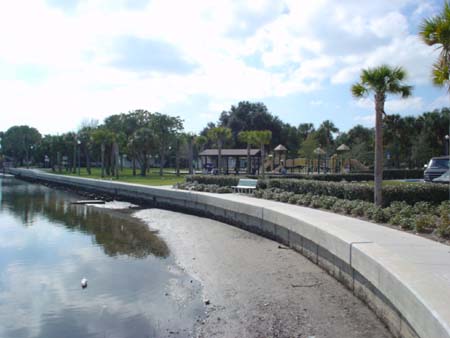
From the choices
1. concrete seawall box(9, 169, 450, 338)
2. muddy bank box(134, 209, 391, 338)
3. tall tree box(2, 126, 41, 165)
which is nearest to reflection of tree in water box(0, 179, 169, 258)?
muddy bank box(134, 209, 391, 338)

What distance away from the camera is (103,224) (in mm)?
20078

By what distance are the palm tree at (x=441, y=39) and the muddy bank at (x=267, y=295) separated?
533 centimetres

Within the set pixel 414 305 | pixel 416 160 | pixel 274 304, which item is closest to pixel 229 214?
pixel 274 304

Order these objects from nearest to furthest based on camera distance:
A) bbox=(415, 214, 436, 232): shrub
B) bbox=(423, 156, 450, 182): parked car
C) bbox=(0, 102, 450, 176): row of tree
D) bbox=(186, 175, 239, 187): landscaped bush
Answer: bbox=(415, 214, 436, 232): shrub → bbox=(423, 156, 450, 182): parked car → bbox=(186, 175, 239, 187): landscaped bush → bbox=(0, 102, 450, 176): row of tree

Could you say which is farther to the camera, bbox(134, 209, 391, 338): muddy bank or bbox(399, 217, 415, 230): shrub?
bbox(399, 217, 415, 230): shrub

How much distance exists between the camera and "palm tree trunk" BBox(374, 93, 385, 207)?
47.2 feet

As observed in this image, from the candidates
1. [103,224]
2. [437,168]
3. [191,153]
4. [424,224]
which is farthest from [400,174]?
[424,224]

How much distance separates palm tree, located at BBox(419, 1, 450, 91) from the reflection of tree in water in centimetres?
837

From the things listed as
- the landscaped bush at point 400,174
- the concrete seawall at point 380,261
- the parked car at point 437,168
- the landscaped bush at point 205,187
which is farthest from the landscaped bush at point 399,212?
the landscaped bush at point 400,174

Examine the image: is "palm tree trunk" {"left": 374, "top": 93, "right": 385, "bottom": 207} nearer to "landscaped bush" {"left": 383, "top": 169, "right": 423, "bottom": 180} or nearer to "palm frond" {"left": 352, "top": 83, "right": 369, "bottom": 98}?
"palm frond" {"left": 352, "top": 83, "right": 369, "bottom": 98}

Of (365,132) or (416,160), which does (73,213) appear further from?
(365,132)

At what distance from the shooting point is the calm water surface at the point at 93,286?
7652mm

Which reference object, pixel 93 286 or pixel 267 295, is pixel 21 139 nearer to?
pixel 93 286

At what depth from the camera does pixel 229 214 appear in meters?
19.1
